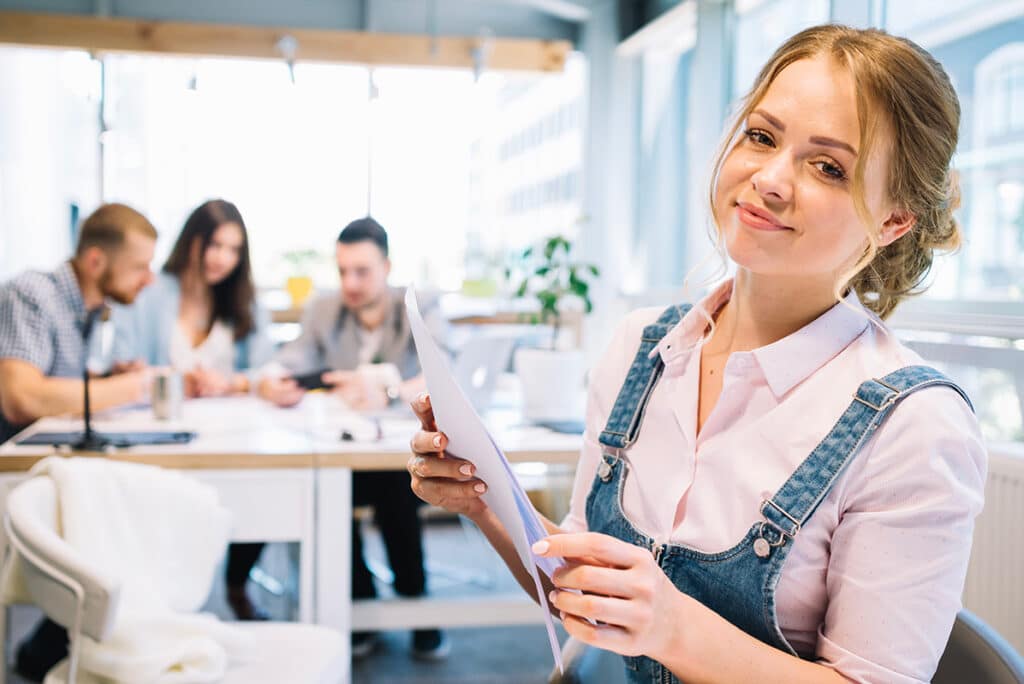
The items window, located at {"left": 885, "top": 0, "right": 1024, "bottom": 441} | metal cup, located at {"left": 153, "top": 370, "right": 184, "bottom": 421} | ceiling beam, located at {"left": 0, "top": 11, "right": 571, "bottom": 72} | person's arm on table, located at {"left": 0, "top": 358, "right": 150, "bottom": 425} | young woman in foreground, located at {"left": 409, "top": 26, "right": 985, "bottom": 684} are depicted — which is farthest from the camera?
ceiling beam, located at {"left": 0, "top": 11, "right": 571, "bottom": 72}

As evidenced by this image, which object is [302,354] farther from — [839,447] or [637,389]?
[839,447]

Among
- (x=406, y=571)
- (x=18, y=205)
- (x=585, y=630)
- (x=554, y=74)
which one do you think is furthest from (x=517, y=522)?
(x=18, y=205)

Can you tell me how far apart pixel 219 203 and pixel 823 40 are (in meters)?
2.75

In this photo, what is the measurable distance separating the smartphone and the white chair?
143 centimetres

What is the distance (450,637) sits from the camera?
324cm

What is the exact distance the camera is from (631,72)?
16.0 ft

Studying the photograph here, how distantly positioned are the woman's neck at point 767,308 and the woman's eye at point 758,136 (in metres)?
0.16

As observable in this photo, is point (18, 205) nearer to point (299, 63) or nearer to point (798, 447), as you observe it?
point (299, 63)

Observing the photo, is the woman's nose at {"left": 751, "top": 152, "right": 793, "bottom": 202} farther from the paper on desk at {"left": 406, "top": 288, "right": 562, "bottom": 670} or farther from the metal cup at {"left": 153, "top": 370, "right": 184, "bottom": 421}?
the metal cup at {"left": 153, "top": 370, "right": 184, "bottom": 421}

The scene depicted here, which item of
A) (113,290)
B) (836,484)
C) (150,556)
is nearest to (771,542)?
(836,484)

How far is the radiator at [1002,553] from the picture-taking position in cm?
178

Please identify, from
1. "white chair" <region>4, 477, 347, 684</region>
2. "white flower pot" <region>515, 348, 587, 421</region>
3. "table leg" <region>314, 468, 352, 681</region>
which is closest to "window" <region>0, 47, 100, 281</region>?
"white flower pot" <region>515, 348, 587, 421</region>

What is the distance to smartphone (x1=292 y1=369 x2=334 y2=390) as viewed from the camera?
332 centimetres

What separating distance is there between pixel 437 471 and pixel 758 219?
450 millimetres
